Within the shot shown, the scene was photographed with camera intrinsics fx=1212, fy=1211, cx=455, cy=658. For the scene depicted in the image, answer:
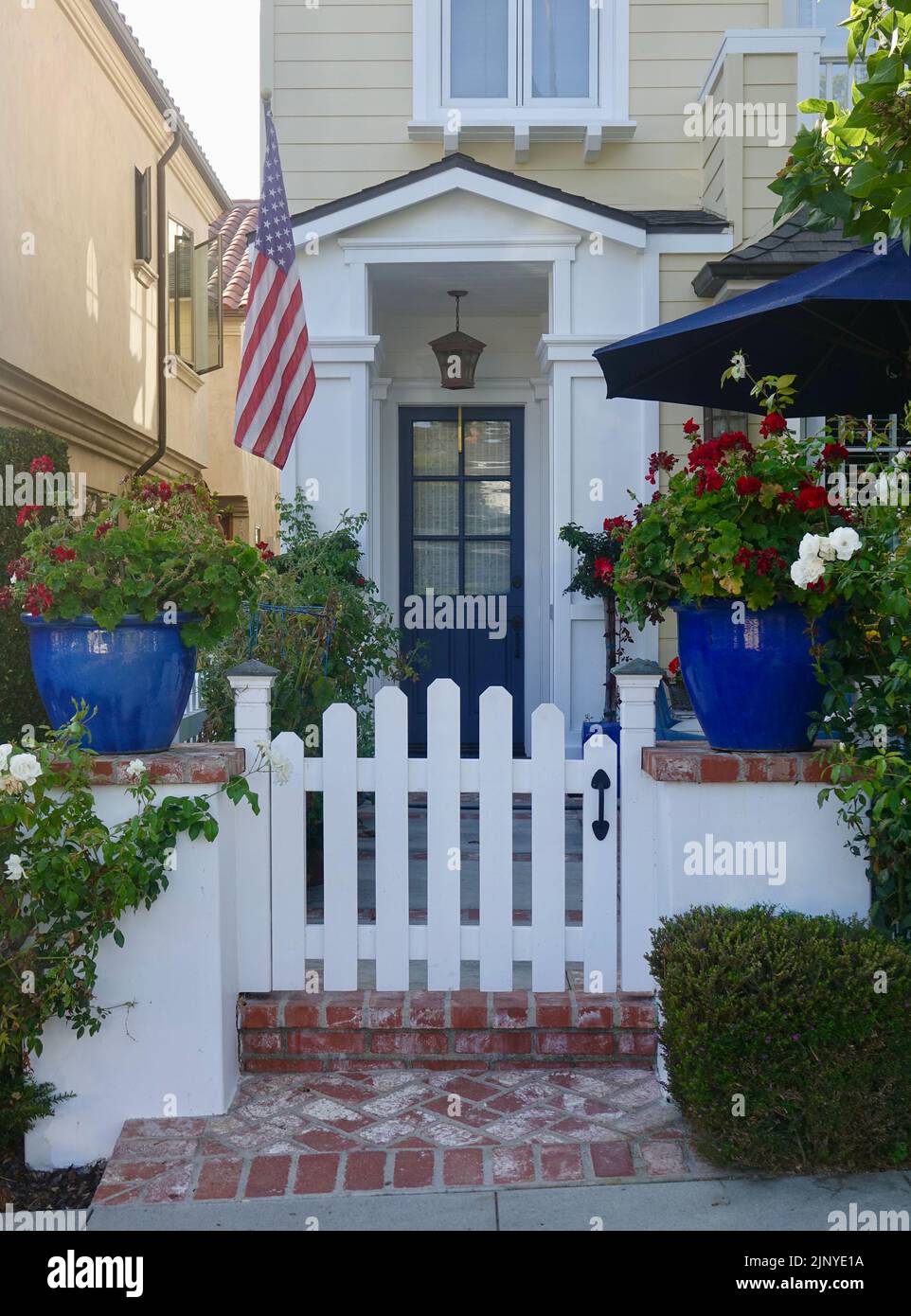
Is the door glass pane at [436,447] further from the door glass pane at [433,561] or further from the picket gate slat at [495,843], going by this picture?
the picket gate slat at [495,843]

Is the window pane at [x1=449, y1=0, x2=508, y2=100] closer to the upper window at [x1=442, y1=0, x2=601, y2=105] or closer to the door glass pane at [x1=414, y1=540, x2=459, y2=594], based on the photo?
the upper window at [x1=442, y1=0, x2=601, y2=105]

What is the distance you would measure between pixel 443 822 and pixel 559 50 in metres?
6.26

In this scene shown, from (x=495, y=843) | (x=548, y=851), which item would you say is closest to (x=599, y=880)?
(x=548, y=851)

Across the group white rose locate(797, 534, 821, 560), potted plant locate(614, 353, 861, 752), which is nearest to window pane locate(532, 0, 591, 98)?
potted plant locate(614, 353, 861, 752)

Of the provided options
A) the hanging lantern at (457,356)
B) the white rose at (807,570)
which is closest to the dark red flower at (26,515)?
the white rose at (807,570)

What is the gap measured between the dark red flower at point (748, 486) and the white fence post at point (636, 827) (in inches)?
26.0

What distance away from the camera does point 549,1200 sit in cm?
295

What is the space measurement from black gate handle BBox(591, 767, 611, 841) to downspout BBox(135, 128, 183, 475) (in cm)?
922

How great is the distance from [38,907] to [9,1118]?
0.60 meters

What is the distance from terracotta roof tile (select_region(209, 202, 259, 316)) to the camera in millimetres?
15180

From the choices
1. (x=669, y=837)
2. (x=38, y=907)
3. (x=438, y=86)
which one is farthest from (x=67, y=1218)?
(x=438, y=86)

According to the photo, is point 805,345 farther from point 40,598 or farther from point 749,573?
point 40,598

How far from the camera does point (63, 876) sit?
3.18m

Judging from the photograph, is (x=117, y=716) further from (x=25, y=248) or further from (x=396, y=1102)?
(x=25, y=248)
